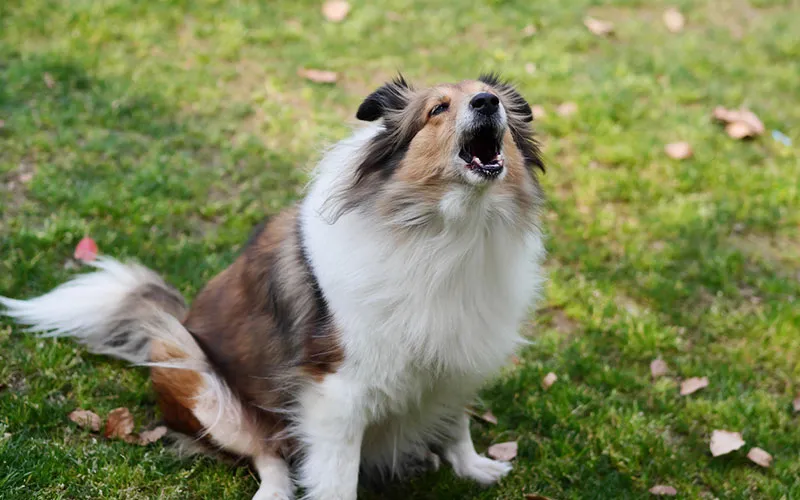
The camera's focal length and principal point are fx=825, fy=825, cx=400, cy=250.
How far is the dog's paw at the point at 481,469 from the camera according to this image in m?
3.59

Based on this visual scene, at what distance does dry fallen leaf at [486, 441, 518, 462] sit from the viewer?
12.4 feet

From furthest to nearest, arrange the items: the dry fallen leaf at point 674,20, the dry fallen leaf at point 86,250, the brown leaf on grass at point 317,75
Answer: the dry fallen leaf at point 674,20 → the brown leaf on grass at point 317,75 → the dry fallen leaf at point 86,250

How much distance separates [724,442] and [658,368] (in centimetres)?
61

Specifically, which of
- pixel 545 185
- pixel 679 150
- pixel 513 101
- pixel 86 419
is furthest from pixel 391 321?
pixel 679 150

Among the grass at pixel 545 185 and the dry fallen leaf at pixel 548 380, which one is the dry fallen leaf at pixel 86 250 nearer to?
the grass at pixel 545 185

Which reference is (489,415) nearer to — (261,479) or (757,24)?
(261,479)

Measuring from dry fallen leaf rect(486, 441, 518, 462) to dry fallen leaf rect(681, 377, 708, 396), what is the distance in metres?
1.02

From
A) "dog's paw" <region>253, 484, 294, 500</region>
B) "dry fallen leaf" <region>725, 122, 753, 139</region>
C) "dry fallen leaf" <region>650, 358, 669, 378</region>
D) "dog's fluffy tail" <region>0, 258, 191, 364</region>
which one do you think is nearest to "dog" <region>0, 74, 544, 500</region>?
"dog's paw" <region>253, 484, 294, 500</region>

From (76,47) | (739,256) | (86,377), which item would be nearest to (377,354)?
(86,377)

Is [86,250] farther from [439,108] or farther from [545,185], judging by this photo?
[545,185]

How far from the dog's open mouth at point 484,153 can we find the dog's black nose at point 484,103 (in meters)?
0.07

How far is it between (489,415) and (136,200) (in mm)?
2539

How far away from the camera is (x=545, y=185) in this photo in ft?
18.8

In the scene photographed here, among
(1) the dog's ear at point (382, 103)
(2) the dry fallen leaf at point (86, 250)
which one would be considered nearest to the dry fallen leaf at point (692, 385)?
(1) the dog's ear at point (382, 103)
